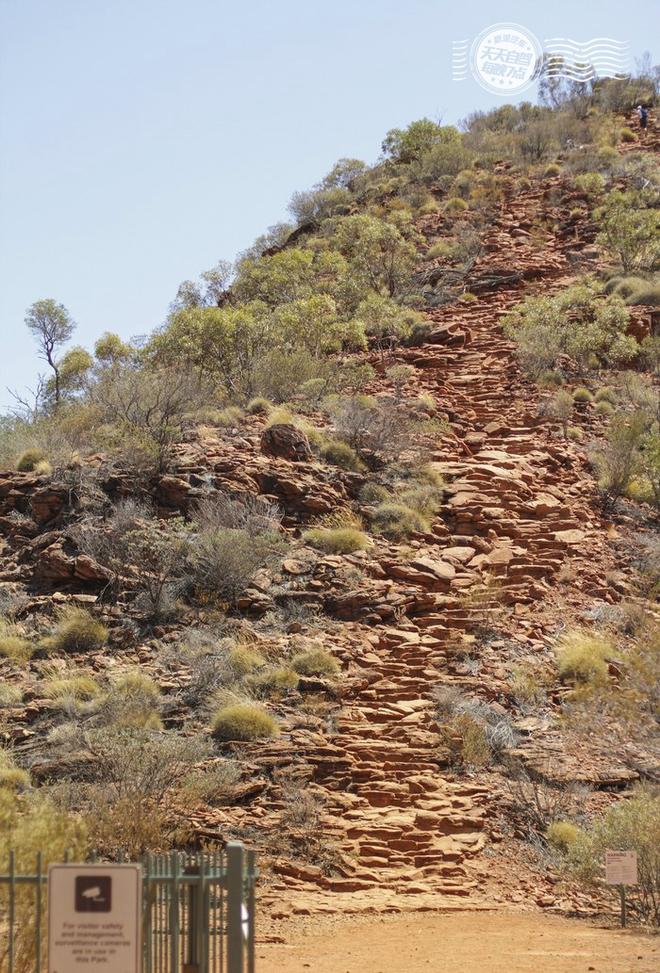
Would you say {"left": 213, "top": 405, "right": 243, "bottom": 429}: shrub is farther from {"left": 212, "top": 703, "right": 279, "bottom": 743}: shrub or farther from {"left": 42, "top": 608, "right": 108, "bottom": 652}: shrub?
{"left": 212, "top": 703, "right": 279, "bottom": 743}: shrub

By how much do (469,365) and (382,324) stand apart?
13.1 feet

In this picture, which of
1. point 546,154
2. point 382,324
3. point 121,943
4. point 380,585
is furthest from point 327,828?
point 546,154

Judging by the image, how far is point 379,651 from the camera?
18406 millimetres

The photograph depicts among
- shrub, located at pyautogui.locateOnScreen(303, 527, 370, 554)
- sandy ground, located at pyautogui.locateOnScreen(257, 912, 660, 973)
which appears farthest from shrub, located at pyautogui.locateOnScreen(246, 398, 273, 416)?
sandy ground, located at pyautogui.locateOnScreen(257, 912, 660, 973)

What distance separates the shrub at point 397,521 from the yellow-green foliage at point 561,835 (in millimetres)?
8356

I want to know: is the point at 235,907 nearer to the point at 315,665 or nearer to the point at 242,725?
the point at 242,725

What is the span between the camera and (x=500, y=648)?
60.2ft

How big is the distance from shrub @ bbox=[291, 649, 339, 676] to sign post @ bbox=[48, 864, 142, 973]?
1169cm

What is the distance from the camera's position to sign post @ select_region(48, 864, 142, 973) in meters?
5.82

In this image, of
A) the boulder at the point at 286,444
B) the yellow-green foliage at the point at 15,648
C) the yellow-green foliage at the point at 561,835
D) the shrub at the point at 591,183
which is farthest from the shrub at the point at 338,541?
the shrub at the point at 591,183

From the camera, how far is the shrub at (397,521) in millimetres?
21891

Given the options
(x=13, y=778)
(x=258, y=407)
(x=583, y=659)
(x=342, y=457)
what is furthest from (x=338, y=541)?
(x=13, y=778)

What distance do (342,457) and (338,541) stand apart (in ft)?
11.9

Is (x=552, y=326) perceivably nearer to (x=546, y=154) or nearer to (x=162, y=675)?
(x=162, y=675)
